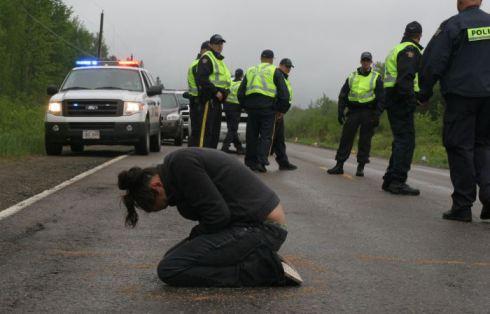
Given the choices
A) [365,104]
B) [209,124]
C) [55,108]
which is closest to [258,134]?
[209,124]

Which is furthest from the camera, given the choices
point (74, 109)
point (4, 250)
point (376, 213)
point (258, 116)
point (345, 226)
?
point (74, 109)

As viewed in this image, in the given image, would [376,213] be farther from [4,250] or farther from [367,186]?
[4,250]

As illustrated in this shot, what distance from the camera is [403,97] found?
9.79m

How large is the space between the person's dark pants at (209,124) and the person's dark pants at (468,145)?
445 cm

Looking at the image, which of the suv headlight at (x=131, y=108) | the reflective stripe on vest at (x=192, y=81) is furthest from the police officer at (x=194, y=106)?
the suv headlight at (x=131, y=108)

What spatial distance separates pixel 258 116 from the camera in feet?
41.4

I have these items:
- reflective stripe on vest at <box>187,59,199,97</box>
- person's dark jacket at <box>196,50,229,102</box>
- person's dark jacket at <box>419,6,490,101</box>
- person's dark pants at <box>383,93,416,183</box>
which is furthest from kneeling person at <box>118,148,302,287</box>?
reflective stripe on vest at <box>187,59,199,97</box>

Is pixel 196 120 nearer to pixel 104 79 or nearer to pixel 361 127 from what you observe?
pixel 361 127

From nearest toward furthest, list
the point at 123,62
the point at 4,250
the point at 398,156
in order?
the point at 4,250, the point at 398,156, the point at 123,62

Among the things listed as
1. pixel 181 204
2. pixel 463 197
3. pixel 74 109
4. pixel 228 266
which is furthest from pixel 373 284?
pixel 74 109

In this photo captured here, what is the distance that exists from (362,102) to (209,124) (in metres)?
2.70

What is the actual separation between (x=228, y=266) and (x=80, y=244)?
1.73m

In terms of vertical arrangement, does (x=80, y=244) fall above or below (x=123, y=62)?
below

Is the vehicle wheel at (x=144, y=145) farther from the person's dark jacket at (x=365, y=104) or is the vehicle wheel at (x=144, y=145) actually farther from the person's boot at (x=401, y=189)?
the person's boot at (x=401, y=189)
